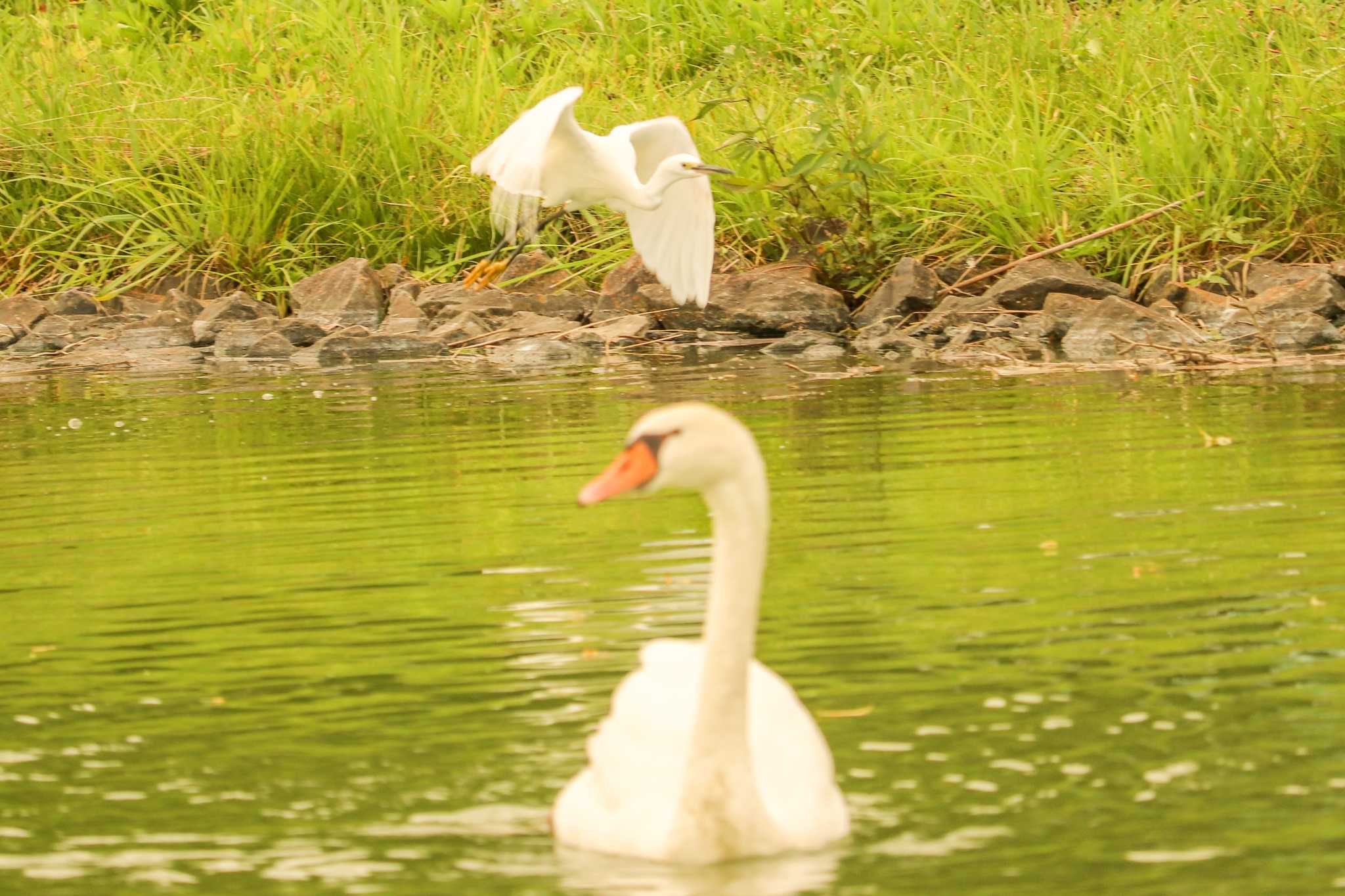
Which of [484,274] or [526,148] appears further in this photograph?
[484,274]

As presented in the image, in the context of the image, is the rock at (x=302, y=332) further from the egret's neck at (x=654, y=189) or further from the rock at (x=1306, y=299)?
the rock at (x=1306, y=299)

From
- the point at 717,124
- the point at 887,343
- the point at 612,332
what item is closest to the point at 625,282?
the point at 612,332

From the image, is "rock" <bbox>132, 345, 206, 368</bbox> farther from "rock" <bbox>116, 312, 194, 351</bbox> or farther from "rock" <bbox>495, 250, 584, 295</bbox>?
"rock" <bbox>495, 250, 584, 295</bbox>

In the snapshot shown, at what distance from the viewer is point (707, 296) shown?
13898 mm

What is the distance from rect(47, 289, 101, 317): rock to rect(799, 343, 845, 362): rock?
541 cm

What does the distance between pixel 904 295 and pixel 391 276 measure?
13.4ft

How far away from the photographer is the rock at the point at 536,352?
544 inches

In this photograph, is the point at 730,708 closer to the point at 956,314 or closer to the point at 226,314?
the point at 956,314

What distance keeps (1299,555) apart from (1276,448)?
219 cm

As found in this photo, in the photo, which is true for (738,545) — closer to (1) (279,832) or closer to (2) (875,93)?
(1) (279,832)

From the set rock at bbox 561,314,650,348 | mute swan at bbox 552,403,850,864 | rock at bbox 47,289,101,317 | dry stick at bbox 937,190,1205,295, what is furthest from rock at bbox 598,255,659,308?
mute swan at bbox 552,403,850,864

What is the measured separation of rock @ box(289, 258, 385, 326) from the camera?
49.7 feet

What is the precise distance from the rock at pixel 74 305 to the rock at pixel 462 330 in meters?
2.76

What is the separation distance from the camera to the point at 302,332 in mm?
14930
